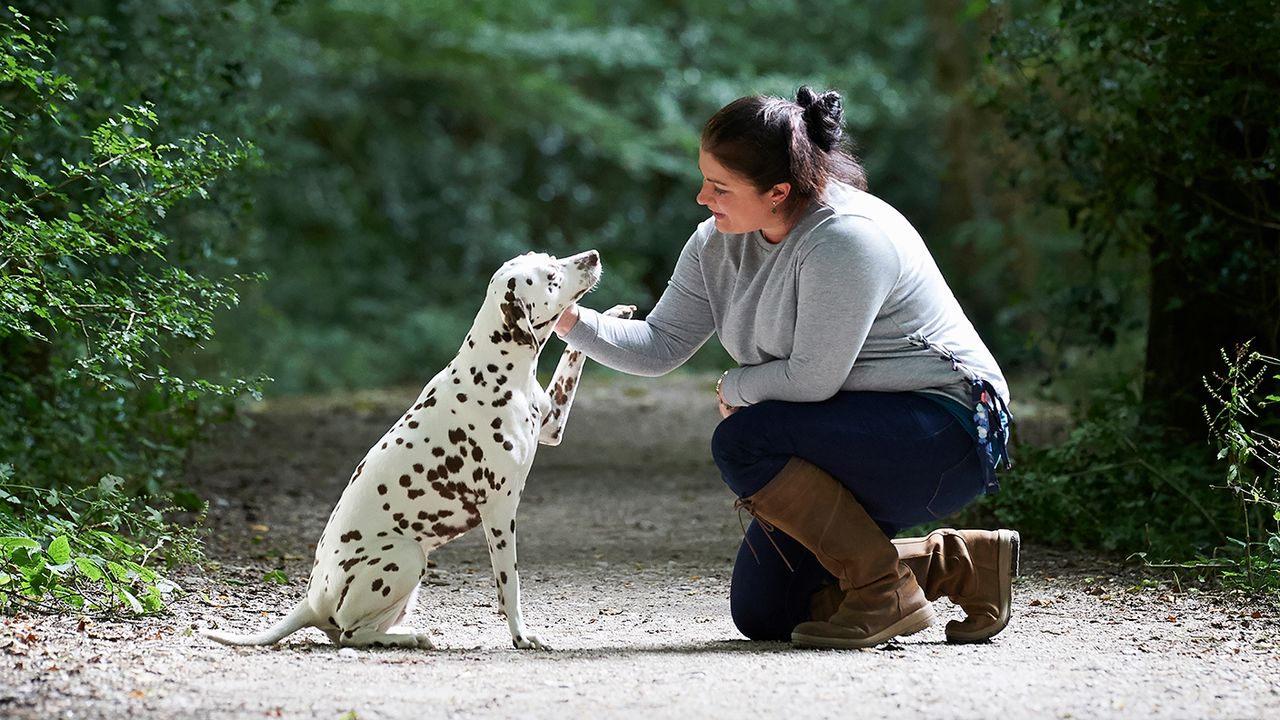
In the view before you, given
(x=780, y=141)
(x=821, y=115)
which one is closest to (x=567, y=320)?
(x=780, y=141)

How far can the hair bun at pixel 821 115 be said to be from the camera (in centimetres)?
388

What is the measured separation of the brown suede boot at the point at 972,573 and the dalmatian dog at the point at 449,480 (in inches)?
45.3

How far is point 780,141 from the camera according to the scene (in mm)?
3816

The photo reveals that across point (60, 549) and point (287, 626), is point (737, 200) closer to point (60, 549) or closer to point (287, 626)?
point (287, 626)

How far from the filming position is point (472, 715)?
3.03m

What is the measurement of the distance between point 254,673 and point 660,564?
2.36 metres

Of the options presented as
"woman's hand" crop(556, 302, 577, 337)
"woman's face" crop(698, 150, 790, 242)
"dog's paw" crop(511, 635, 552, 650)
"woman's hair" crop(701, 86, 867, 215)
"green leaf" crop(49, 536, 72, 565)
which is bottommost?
"dog's paw" crop(511, 635, 552, 650)

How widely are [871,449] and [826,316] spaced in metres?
0.40

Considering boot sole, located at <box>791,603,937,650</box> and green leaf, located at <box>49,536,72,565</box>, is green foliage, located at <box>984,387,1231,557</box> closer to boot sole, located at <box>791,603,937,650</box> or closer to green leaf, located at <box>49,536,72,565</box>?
boot sole, located at <box>791,603,937,650</box>

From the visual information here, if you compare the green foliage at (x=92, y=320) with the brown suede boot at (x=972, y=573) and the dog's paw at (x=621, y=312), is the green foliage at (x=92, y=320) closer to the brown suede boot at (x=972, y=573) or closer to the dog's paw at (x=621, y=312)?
the dog's paw at (x=621, y=312)

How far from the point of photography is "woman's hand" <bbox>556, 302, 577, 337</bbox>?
3.96 m

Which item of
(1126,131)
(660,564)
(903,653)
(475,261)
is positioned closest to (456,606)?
(660,564)

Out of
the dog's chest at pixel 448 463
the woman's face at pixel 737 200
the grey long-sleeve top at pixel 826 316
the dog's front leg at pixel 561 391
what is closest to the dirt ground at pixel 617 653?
the dog's chest at pixel 448 463

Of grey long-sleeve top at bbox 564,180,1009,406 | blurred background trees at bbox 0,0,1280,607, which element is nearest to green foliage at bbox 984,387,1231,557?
blurred background trees at bbox 0,0,1280,607
